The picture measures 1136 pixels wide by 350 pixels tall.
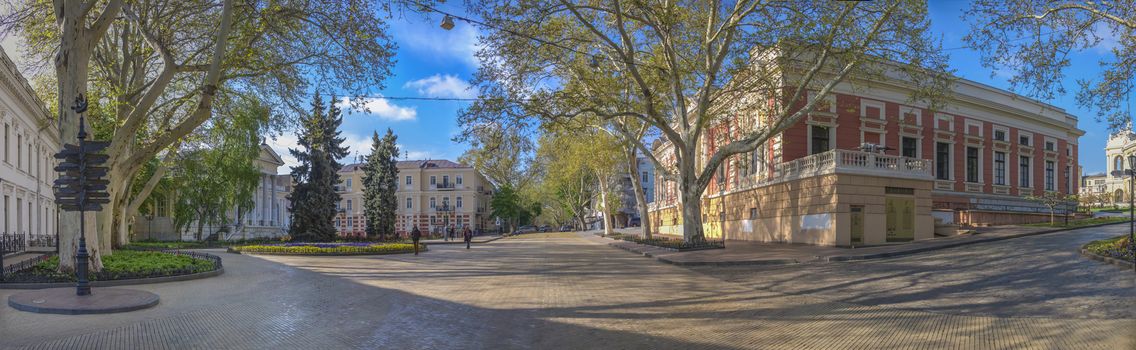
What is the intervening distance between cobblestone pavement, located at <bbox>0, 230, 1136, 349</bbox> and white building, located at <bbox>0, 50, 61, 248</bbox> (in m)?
19.4

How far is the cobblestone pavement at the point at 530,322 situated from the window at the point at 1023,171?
104 feet

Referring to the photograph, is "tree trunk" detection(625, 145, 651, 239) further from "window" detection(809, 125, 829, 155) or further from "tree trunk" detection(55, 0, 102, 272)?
"tree trunk" detection(55, 0, 102, 272)

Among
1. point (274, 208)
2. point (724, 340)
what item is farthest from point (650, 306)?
point (274, 208)

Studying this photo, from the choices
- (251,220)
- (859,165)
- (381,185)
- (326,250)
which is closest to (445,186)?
(251,220)

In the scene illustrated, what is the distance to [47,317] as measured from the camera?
8461mm

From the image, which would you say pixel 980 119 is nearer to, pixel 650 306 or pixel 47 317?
pixel 650 306

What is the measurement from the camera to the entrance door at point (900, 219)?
25.0m

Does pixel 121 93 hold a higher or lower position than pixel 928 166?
higher

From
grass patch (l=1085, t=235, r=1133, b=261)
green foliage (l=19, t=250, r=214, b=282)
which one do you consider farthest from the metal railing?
grass patch (l=1085, t=235, r=1133, b=261)

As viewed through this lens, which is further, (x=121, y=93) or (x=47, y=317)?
(x=121, y=93)

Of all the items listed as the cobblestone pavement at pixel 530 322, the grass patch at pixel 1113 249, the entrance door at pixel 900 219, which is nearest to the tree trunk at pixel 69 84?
the cobblestone pavement at pixel 530 322

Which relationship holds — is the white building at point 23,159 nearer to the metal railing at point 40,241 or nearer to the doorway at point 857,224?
the metal railing at point 40,241

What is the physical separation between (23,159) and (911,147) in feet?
144

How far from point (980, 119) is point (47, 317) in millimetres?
39919
